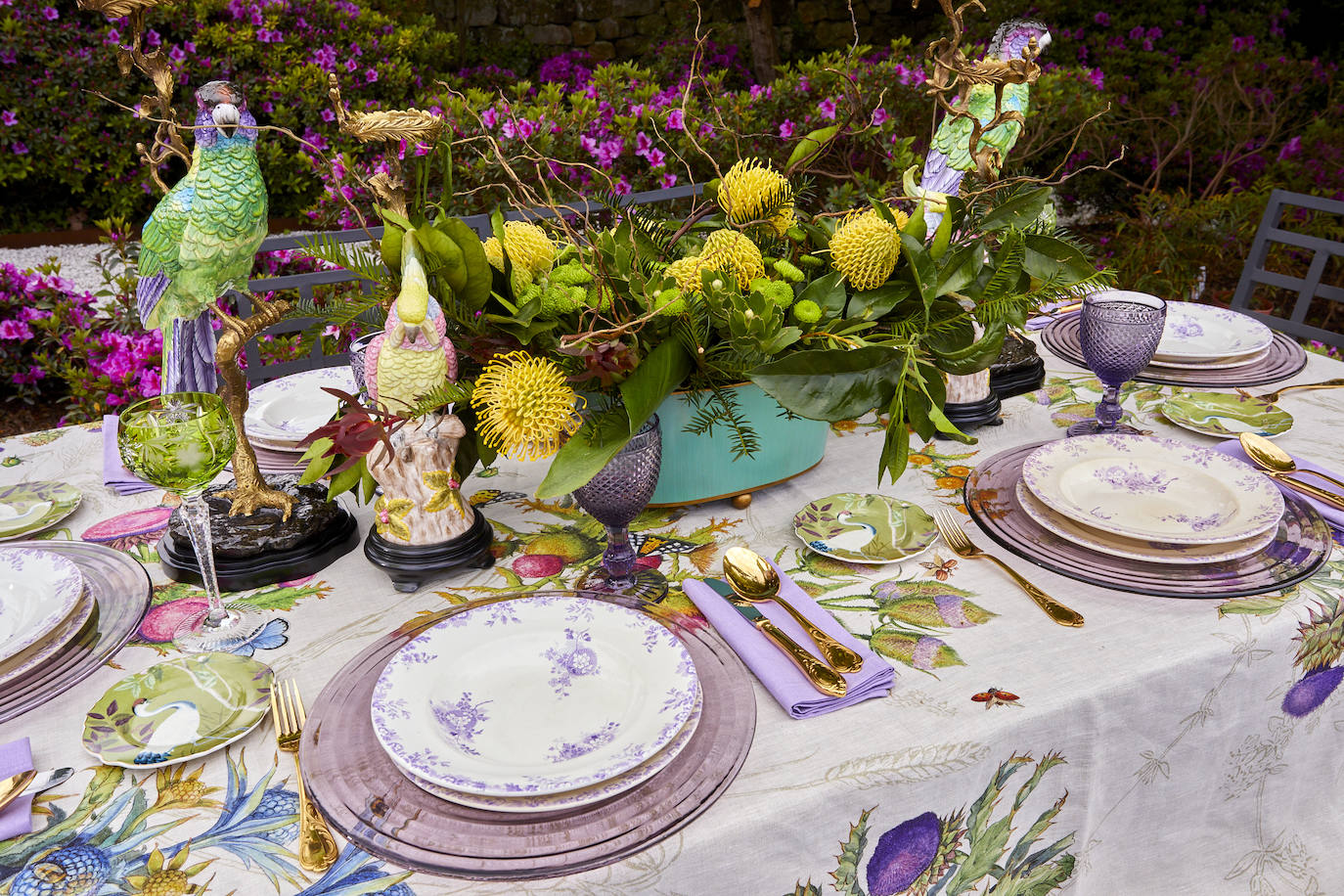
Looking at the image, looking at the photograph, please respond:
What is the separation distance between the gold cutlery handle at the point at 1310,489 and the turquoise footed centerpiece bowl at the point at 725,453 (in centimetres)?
53

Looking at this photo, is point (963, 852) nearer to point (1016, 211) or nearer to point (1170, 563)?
point (1170, 563)

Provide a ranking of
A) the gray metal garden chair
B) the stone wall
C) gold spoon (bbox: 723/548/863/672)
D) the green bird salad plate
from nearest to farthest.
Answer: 1. the green bird salad plate
2. gold spoon (bbox: 723/548/863/672)
3. the gray metal garden chair
4. the stone wall

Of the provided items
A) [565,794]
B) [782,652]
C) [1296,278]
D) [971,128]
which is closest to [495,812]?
[565,794]

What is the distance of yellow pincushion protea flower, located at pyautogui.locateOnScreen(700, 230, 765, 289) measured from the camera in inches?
36.4

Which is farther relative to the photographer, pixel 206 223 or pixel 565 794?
pixel 206 223

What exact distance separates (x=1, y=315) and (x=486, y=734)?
9.62ft

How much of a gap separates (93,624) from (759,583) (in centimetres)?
63

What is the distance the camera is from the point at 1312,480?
1.04m

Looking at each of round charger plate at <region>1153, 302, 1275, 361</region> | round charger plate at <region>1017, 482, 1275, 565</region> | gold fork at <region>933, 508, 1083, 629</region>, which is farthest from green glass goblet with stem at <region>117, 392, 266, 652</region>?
round charger plate at <region>1153, 302, 1275, 361</region>

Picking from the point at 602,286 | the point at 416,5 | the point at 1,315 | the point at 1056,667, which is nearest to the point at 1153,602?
the point at 1056,667

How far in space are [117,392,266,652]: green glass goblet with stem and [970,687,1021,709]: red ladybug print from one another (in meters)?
0.65

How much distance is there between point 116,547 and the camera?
3.34 feet

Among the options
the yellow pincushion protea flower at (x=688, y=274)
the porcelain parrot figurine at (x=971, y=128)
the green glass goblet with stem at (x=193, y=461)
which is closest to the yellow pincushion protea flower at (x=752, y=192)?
the yellow pincushion protea flower at (x=688, y=274)

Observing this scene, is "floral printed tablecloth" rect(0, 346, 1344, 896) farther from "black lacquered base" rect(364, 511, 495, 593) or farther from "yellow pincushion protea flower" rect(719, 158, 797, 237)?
"yellow pincushion protea flower" rect(719, 158, 797, 237)
